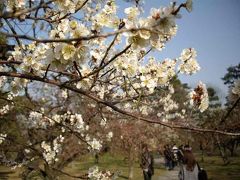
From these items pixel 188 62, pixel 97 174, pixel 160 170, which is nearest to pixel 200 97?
pixel 97 174

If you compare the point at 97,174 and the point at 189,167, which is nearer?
the point at 97,174

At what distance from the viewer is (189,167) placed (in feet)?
18.9

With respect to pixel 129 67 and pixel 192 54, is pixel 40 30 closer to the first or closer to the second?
pixel 129 67

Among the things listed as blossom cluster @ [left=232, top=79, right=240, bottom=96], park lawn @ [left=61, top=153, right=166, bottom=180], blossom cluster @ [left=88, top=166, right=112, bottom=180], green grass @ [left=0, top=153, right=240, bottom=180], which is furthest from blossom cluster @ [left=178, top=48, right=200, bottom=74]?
park lawn @ [left=61, top=153, right=166, bottom=180]

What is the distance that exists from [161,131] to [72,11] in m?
23.6

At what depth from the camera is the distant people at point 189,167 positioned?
18.7 ft

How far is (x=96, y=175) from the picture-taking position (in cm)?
370

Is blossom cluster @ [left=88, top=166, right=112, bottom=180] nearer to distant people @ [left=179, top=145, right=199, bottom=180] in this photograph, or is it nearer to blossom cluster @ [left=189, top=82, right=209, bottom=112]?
blossom cluster @ [left=189, top=82, right=209, bottom=112]

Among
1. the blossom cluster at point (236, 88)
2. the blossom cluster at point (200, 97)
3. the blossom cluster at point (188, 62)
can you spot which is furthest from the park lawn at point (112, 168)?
the blossom cluster at point (236, 88)

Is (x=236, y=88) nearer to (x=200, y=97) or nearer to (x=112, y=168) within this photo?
(x=200, y=97)

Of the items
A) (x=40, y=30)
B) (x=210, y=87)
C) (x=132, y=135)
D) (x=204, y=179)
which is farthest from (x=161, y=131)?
(x=210, y=87)

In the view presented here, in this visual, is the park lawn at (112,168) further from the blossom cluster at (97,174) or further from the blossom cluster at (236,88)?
the blossom cluster at (236,88)

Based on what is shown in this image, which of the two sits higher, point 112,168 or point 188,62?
point 188,62

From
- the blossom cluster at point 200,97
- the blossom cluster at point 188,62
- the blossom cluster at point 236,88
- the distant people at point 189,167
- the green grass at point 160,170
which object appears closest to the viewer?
the blossom cluster at point 236,88
